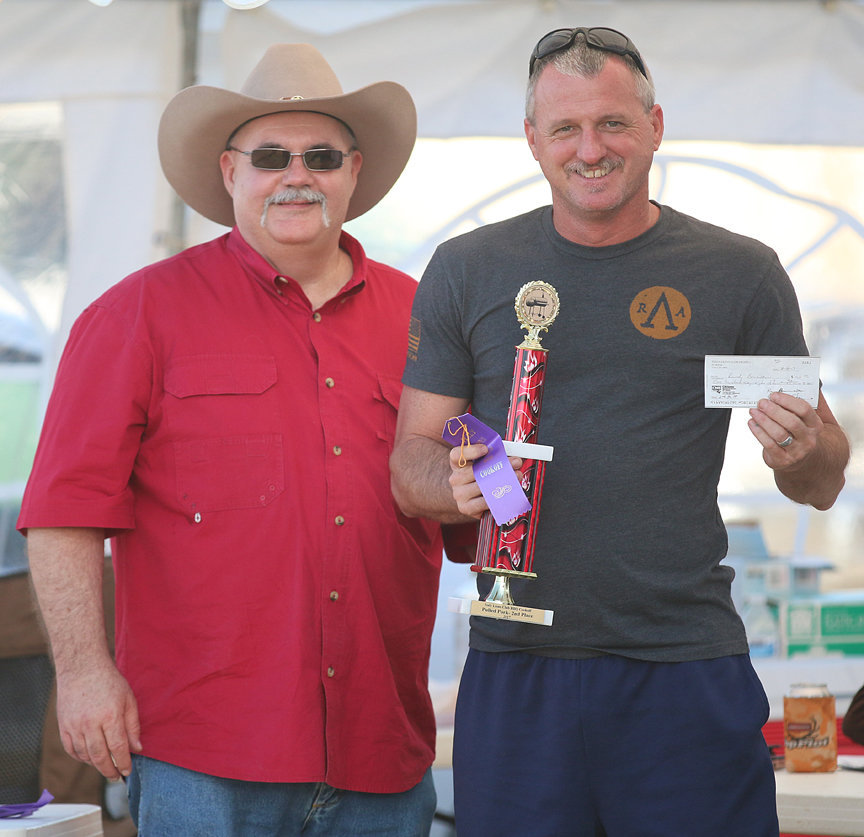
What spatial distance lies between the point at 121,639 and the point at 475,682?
85 cm

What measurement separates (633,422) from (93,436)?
1132 millimetres

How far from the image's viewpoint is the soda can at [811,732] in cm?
266

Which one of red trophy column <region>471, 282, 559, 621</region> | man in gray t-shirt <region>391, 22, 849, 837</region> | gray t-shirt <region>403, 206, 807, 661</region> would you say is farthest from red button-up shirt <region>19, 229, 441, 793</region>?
red trophy column <region>471, 282, 559, 621</region>

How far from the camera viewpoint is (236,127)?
8.96 ft

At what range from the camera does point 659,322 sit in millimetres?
2080

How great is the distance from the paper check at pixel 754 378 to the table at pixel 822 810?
3.38 feet

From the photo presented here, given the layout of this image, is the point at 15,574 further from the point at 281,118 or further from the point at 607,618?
the point at 607,618

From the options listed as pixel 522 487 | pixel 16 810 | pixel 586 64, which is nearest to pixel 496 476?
pixel 522 487

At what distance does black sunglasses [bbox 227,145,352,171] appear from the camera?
2572mm

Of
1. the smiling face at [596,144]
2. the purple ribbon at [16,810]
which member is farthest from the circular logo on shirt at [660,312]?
the purple ribbon at [16,810]

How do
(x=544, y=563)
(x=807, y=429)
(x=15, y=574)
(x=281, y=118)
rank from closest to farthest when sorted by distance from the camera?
(x=807, y=429)
(x=544, y=563)
(x=281, y=118)
(x=15, y=574)

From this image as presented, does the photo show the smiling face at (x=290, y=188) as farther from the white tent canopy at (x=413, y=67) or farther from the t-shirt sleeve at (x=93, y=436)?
the white tent canopy at (x=413, y=67)

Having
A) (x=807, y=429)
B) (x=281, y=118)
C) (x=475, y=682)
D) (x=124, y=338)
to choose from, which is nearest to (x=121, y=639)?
(x=124, y=338)

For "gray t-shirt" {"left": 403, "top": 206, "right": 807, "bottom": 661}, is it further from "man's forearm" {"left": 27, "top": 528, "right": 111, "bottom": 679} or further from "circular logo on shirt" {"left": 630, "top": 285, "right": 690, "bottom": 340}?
"man's forearm" {"left": 27, "top": 528, "right": 111, "bottom": 679}
